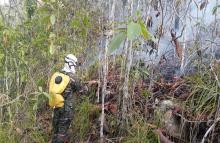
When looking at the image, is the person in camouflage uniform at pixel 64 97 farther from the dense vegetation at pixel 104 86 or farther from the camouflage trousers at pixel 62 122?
the dense vegetation at pixel 104 86

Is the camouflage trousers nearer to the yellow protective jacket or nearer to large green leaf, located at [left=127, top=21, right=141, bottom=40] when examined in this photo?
the yellow protective jacket

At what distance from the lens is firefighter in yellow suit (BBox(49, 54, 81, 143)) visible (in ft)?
16.9

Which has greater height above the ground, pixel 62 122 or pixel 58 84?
pixel 58 84

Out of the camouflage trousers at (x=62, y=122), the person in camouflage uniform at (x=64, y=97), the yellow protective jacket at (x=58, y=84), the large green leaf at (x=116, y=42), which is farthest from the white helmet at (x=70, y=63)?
the large green leaf at (x=116, y=42)

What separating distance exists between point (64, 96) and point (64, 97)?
0.04 feet

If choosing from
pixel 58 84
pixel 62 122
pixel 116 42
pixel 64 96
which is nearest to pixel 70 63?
pixel 58 84

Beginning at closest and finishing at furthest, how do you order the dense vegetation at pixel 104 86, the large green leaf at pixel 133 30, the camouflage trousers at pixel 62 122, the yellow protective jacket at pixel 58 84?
the large green leaf at pixel 133 30 < the dense vegetation at pixel 104 86 < the yellow protective jacket at pixel 58 84 < the camouflage trousers at pixel 62 122

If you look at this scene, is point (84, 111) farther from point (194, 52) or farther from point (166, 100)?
point (194, 52)

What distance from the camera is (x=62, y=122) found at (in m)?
5.29

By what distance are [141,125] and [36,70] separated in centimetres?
171

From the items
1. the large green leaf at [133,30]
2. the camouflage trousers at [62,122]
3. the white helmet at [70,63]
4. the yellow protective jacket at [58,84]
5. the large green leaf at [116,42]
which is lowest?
the camouflage trousers at [62,122]

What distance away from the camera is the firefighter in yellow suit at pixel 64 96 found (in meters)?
5.14

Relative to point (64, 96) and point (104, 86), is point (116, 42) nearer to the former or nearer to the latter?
point (104, 86)

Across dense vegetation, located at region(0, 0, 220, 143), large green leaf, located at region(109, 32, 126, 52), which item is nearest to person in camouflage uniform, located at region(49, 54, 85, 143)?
dense vegetation, located at region(0, 0, 220, 143)
